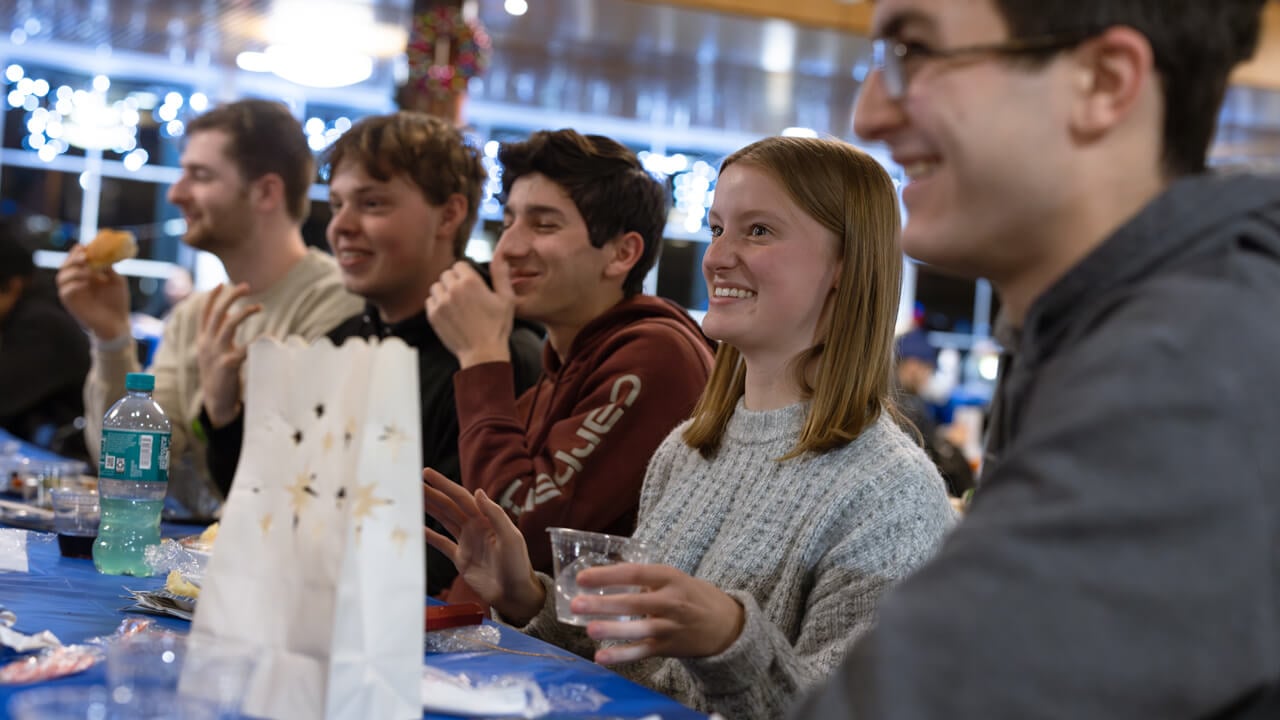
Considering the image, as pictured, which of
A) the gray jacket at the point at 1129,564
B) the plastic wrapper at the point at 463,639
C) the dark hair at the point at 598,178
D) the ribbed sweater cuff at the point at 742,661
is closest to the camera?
the gray jacket at the point at 1129,564

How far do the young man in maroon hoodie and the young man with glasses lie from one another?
1.25 m

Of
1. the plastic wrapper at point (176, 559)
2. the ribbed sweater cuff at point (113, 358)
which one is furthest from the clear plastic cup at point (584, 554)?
the ribbed sweater cuff at point (113, 358)

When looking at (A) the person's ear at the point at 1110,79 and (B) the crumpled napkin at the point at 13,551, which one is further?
(B) the crumpled napkin at the point at 13,551

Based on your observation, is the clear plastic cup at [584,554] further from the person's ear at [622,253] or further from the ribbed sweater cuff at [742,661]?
the person's ear at [622,253]

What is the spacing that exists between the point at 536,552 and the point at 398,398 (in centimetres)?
112

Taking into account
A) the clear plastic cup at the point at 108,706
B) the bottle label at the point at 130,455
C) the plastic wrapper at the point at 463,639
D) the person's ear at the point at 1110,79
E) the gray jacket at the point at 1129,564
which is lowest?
the plastic wrapper at the point at 463,639

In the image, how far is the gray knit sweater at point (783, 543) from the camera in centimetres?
133

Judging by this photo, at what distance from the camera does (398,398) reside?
1067mm

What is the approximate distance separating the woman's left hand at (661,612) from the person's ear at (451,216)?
199 cm

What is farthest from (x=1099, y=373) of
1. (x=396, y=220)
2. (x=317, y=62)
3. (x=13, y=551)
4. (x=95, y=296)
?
(x=317, y=62)

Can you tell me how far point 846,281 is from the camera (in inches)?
68.9

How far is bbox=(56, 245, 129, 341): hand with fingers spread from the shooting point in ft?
11.8

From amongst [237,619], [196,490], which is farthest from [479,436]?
[196,490]

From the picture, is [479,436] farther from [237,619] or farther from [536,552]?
[237,619]
